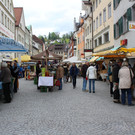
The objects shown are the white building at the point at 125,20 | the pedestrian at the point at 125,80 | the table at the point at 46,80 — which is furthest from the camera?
the white building at the point at 125,20

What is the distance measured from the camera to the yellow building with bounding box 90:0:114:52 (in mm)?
25734

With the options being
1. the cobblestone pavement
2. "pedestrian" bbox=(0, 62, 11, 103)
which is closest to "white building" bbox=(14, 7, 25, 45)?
"pedestrian" bbox=(0, 62, 11, 103)

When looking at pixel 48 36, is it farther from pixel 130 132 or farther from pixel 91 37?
pixel 130 132

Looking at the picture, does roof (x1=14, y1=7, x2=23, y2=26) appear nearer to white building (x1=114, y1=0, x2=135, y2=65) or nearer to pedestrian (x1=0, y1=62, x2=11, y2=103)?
white building (x1=114, y1=0, x2=135, y2=65)

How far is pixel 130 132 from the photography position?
206 inches

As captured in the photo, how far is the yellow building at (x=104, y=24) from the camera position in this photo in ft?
84.4

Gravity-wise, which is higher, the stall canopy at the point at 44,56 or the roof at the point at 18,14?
the roof at the point at 18,14

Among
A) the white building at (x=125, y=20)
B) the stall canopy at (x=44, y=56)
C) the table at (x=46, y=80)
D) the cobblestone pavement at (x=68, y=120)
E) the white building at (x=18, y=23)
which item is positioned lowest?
the cobblestone pavement at (x=68, y=120)

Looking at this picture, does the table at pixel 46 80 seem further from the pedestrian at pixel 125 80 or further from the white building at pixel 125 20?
the white building at pixel 125 20

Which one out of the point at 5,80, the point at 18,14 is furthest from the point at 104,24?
the point at 18,14

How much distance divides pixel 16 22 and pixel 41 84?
37508 millimetres

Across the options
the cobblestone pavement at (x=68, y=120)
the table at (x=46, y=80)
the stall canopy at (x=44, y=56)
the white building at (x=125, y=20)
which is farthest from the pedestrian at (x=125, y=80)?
the white building at (x=125, y=20)

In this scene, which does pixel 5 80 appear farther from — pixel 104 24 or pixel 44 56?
pixel 104 24

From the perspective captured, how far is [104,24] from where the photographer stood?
28.5 meters
